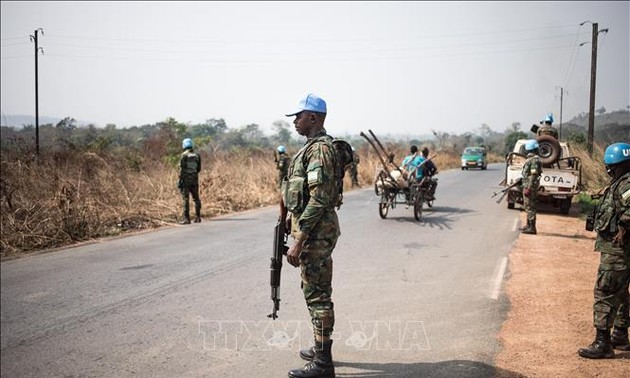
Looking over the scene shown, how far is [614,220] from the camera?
13.6 feet

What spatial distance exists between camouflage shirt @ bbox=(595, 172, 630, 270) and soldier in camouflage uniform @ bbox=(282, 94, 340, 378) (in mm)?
2485

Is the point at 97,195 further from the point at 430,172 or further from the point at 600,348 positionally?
the point at 600,348

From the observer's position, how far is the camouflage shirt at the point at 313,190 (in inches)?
141

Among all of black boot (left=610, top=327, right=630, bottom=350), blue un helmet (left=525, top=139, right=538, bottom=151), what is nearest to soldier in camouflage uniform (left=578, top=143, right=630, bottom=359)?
black boot (left=610, top=327, right=630, bottom=350)

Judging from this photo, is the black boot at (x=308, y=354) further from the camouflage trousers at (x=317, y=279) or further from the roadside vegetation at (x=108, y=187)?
the roadside vegetation at (x=108, y=187)

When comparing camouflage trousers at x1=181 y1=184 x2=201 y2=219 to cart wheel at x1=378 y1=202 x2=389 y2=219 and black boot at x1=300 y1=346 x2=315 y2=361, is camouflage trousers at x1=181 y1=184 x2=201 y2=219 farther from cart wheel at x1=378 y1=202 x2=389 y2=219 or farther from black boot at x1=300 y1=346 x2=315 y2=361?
black boot at x1=300 y1=346 x2=315 y2=361

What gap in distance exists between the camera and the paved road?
157 inches

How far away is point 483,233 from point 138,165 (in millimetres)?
11571

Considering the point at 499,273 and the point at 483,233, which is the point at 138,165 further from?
the point at 499,273

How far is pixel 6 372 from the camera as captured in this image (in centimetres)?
388

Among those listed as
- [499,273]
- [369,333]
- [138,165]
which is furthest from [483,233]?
[138,165]

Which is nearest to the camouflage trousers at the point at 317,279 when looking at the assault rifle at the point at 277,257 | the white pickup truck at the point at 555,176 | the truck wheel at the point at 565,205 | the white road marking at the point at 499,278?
the assault rifle at the point at 277,257

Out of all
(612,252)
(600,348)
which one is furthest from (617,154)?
(600,348)

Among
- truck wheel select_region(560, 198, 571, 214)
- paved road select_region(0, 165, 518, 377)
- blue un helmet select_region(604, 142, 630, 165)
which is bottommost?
paved road select_region(0, 165, 518, 377)
